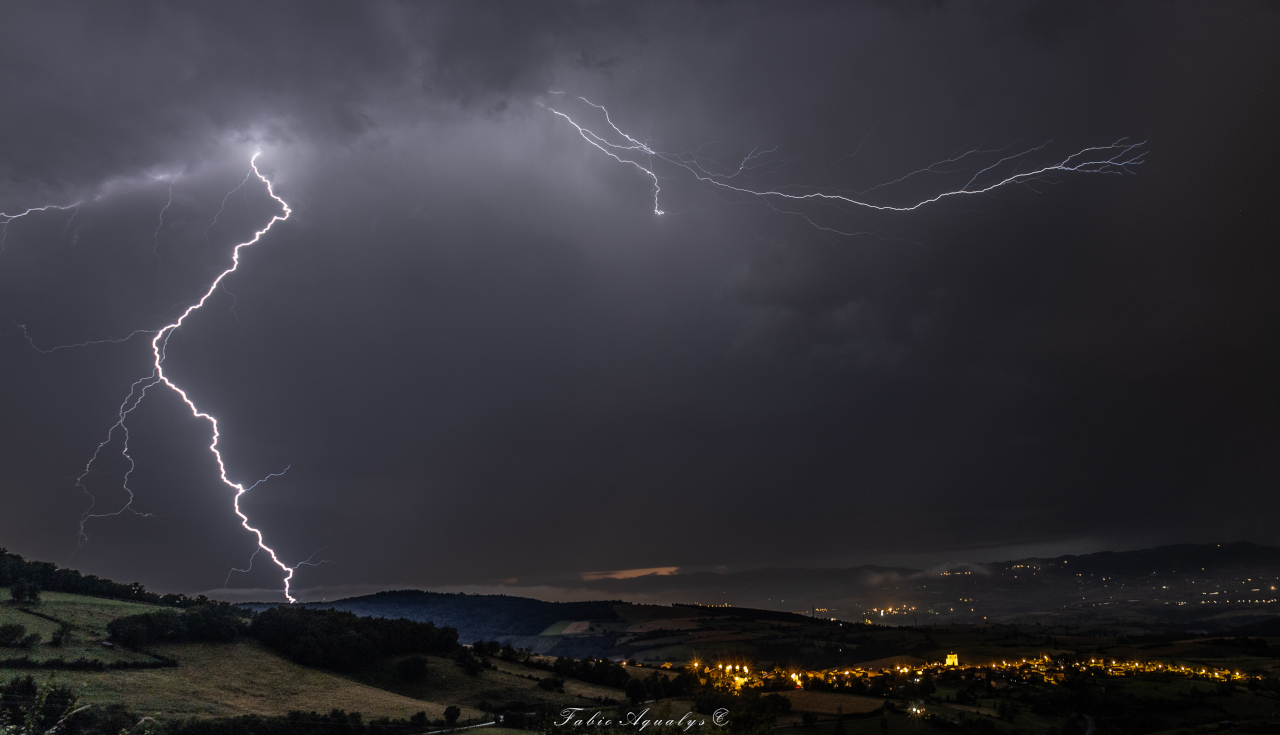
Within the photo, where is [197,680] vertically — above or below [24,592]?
below

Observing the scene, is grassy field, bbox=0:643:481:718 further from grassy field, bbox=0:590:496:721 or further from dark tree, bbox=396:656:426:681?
dark tree, bbox=396:656:426:681

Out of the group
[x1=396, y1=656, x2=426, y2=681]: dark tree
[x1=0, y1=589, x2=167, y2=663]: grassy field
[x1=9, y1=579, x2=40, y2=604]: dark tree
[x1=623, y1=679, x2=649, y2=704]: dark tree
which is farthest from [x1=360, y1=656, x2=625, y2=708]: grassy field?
[x1=9, y1=579, x2=40, y2=604]: dark tree

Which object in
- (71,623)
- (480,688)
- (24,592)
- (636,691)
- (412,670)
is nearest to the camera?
(71,623)

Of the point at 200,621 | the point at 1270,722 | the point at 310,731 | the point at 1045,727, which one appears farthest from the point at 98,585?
the point at 1270,722

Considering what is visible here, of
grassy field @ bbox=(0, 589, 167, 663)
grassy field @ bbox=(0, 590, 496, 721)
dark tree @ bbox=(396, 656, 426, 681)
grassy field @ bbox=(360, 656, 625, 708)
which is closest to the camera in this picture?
grassy field @ bbox=(0, 590, 496, 721)

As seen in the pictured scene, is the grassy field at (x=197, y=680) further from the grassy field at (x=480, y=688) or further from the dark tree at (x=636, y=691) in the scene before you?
the dark tree at (x=636, y=691)

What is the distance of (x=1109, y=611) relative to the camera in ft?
642

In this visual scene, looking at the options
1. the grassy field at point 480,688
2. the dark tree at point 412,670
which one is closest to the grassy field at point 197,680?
the grassy field at point 480,688

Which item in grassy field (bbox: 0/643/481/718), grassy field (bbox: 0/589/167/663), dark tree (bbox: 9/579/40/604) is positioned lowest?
grassy field (bbox: 0/643/481/718)

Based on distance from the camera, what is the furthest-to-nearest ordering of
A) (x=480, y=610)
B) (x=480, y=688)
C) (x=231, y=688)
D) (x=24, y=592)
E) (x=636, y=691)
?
(x=480, y=610) < (x=636, y=691) < (x=480, y=688) < (x=24, y=592) < (x=231, y=688)

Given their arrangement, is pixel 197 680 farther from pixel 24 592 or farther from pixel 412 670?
pixel 24 592

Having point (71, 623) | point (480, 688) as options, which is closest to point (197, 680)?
point (71, 623)

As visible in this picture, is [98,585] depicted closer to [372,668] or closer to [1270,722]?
[372,668]

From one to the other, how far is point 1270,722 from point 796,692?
1239 inches
